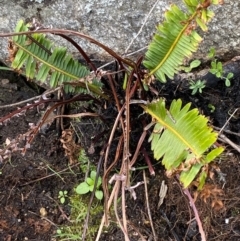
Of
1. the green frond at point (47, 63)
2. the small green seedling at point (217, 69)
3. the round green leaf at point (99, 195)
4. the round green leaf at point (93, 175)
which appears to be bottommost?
the round green leaf at point (99, 195)

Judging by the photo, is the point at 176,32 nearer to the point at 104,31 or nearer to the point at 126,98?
the point at 126,98

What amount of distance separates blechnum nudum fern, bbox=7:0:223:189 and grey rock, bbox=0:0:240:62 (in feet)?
0.87

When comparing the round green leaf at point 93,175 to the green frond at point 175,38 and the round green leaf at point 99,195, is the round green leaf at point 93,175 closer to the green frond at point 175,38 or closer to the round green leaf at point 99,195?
the round green leaf at point 99,195

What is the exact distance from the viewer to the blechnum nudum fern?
5.84 ft

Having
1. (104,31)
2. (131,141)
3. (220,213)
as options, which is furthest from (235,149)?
(104,31)

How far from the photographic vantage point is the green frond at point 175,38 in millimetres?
1805

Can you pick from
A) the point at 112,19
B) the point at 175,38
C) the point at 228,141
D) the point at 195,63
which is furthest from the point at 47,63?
the point at 228,141

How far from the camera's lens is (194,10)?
5.95 ft

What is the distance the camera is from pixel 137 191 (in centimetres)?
232

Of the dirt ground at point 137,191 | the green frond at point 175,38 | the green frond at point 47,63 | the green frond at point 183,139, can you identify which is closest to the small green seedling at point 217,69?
the dirt ground at point 137,191

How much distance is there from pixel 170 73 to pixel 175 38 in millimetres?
163

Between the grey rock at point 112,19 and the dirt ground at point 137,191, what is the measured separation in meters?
0.16

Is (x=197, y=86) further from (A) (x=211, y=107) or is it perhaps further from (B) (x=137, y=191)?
(B) (x=137, y=191)

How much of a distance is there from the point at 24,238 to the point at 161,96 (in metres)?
0.91
